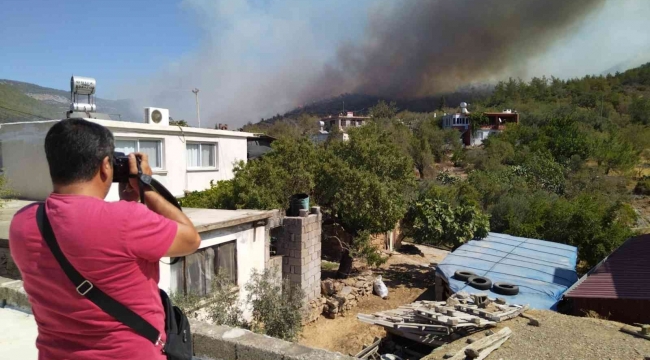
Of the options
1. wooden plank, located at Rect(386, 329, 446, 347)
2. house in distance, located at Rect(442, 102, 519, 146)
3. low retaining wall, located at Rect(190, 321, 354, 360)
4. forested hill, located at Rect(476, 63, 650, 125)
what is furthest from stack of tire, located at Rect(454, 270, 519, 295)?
forested hill, located at Rect(476, 63, 650, 125)

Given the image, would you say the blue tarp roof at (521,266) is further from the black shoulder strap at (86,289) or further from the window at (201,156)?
the black shoulder strap at (86,289)

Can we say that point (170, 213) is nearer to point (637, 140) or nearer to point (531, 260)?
point (531, 260)

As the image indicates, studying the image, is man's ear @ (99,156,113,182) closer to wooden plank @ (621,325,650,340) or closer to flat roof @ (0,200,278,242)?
flat roof @ (0,200,278,242)

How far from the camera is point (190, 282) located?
837 centimetres

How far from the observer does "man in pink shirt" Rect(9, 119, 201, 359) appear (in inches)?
62.9

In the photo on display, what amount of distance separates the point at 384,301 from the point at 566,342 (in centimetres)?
644

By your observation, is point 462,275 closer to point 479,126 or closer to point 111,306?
point 111,306

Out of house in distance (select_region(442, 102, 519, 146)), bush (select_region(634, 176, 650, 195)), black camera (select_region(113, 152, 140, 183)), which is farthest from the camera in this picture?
house in distance (select_region(442, 102, 519, 146))

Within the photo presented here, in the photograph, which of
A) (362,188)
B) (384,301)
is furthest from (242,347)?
(384,301)

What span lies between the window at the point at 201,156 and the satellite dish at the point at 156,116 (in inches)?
58.3

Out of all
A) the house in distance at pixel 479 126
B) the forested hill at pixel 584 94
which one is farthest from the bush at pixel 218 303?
the forested hill at pixel 584 94

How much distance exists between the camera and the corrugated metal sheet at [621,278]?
9.66 meters

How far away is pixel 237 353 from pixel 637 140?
5228 cm

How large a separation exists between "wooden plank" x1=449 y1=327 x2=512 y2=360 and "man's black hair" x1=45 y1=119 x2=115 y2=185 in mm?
6466
